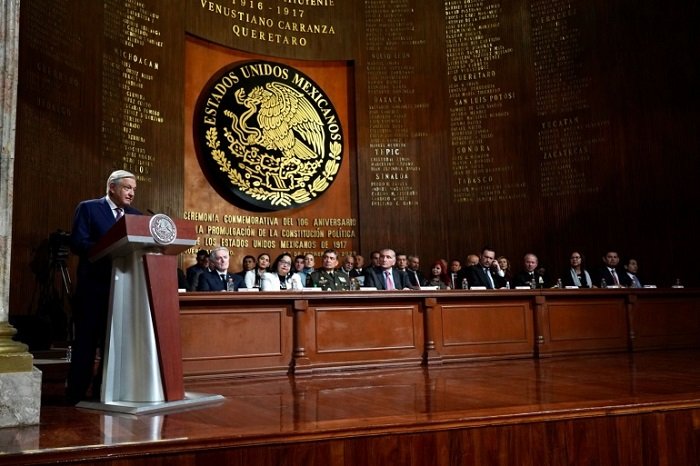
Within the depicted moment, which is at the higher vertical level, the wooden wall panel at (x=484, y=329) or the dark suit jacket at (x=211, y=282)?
the dark suit jacket at (x=211, y=282)

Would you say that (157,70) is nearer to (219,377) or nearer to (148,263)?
(219,377)

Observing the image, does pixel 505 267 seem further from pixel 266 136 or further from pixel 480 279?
pixel 266 136

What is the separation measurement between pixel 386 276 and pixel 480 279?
1.25 metres

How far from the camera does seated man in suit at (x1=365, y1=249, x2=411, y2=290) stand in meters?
6.42

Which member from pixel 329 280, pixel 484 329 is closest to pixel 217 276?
pixel 329 280

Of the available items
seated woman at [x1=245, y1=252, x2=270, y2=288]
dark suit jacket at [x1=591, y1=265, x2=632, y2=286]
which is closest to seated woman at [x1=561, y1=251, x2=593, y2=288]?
dark suit jacket at [x1=591, y1=265, x2=632, y2=286]

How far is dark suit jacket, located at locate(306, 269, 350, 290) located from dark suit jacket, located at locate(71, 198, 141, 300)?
307 centimetres

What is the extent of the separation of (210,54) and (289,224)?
2.33 meters

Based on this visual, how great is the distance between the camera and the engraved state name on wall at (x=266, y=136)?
24.7 feet

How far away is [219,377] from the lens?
4531mm

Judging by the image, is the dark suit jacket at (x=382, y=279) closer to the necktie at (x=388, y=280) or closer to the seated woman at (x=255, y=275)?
the necktie at (x=388, y=280)

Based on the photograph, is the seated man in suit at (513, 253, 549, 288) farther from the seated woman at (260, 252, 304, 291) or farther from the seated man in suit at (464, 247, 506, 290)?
the seated woman at (260, 252, 304, 291)

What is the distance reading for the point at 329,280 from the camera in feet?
20.6

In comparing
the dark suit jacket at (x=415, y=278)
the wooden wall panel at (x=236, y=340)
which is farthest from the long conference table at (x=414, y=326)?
the dark suit jacket at (x=415, y=278)
